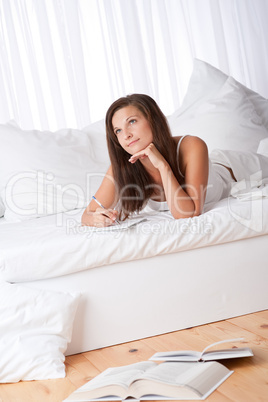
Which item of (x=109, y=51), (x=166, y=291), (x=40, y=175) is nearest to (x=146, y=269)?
(x=166, y=291)

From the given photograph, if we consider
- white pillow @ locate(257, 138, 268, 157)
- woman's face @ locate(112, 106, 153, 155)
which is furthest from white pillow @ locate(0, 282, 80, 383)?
white pillow @ locate(257, 138, 268, 157)

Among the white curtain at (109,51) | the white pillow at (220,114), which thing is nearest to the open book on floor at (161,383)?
the white pillow at (220,114)

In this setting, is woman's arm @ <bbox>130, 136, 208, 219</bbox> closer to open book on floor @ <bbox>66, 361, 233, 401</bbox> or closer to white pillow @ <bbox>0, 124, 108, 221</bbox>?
white pillow @ <bbox>0, 124, 108, 221</bbox>

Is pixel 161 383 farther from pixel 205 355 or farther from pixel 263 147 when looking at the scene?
pixel 263 147

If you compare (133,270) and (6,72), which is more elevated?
(6,72)

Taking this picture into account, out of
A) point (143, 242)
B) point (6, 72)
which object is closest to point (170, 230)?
point (143, 242)

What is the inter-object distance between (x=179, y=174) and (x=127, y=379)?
1.08 m

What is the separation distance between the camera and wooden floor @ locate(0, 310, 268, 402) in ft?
4.23

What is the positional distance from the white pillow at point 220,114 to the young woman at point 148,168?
1.61 ft

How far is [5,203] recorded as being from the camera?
8.39ft

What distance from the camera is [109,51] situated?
3.36 m

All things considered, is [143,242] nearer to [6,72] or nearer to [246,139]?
[246,139]

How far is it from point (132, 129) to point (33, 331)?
96 cm

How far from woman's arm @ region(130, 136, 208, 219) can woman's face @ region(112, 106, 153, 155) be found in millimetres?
66
